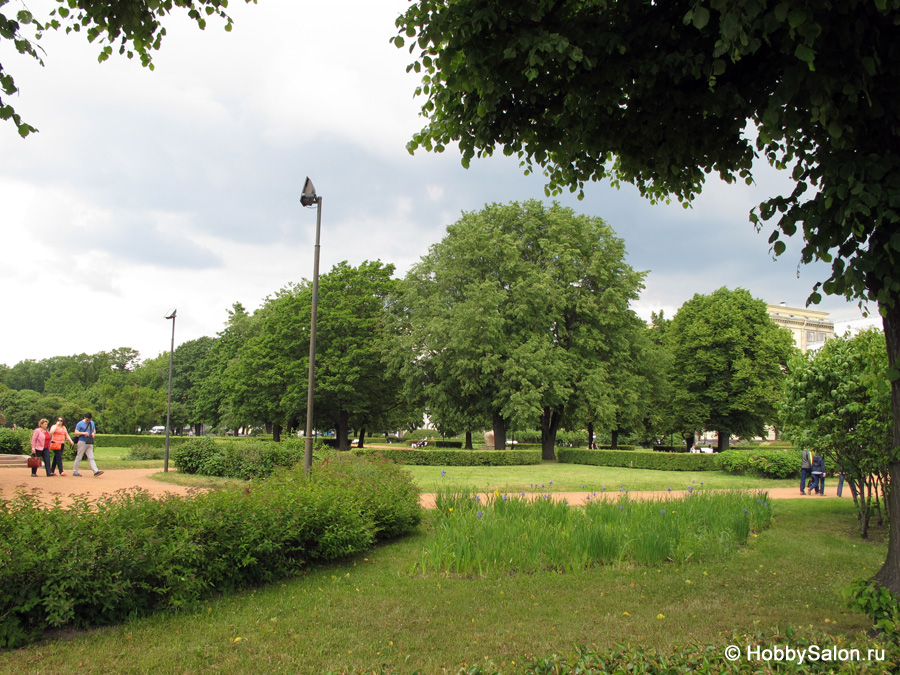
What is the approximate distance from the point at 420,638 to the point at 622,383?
27.7 metres

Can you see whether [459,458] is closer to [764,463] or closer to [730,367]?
[764,463]

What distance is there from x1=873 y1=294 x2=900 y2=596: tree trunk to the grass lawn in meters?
0.50

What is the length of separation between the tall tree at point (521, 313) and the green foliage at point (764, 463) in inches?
277

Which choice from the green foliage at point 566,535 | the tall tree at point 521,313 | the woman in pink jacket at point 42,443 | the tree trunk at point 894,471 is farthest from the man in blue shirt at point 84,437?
the tree trunk at point 894,471

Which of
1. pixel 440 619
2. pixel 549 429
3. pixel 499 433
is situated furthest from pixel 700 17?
pixel 549 429

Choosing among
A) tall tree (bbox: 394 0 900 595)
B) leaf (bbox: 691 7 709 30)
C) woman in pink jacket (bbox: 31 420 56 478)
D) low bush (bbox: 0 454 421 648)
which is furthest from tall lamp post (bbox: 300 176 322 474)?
woman in pink jacket (bbox: 31 420 56 478)

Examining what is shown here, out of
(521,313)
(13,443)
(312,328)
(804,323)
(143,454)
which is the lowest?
(143,454)

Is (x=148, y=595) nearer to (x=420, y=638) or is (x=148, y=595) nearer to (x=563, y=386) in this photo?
(x=420, y=638)

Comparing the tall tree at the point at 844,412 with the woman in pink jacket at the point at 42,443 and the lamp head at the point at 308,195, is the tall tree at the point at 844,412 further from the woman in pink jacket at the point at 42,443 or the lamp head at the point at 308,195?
the woman in pink jacket at the point at 42,443

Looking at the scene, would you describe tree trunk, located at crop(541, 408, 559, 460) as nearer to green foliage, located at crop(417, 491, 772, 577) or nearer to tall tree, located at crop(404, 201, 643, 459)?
tall tree, located at crop(404, 201, 643, 459)

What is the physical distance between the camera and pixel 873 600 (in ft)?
14.8

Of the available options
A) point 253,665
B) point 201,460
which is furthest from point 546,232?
point 253,665

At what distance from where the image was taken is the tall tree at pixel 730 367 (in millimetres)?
37125

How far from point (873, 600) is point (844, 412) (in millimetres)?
6651
